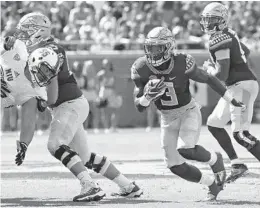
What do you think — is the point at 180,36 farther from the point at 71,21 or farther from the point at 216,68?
the point at 216,68

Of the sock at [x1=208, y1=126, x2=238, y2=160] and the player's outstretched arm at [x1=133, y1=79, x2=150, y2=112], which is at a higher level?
the player's outstretched arm at [x1=133, y1=79, x2=150, y2=112]

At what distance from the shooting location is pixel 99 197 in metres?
6.71

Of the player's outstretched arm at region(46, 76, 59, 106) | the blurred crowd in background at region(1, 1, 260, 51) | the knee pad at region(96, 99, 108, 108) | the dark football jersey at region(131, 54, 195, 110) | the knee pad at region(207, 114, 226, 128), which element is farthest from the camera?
the blurred crowd in background at region(1, 1, 260, 51)

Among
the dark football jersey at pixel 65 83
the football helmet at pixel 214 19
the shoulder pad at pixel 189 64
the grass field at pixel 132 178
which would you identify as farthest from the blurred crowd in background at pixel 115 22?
the shoulder pad at pixel 189 64

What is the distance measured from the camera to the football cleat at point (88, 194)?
666cm

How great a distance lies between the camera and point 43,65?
21.2 ft

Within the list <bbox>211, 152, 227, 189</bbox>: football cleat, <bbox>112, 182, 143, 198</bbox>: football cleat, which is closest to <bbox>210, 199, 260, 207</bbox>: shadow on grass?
<bbox>211, 152, 227, 189</bbox>: football cleat

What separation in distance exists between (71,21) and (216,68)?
10.4m

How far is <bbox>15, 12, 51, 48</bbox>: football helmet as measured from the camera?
7188mm

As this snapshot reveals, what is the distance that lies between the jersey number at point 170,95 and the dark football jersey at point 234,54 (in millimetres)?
1401

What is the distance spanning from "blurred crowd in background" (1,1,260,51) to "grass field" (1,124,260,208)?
19.0 ft

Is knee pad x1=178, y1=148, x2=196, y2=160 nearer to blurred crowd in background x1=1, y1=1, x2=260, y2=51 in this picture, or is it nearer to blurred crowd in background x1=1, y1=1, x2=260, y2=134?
blurred crowd in background x1=1, y1=1, x2=260, y2=134

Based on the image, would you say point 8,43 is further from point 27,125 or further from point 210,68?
point 210,68

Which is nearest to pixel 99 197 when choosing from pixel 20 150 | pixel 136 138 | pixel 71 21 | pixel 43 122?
pixel 20 150
